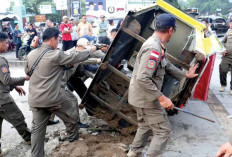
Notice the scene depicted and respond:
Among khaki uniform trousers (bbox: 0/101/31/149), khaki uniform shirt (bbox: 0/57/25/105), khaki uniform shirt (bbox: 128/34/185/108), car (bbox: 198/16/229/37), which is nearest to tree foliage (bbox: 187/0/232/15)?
car (bbox: 198/16/229/37)

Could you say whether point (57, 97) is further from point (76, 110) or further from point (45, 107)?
point (76, 110)

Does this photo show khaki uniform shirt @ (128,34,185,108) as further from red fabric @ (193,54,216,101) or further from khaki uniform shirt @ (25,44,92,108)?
red fabric @ (193,54,216,101)

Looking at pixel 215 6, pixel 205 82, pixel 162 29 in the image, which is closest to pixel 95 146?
pixel 162 29

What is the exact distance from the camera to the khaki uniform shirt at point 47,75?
304cm

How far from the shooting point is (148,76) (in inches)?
103

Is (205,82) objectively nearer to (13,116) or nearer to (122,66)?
(122,66)

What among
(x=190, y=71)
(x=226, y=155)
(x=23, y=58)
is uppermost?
(x=190, y=71)

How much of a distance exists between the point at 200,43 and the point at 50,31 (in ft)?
6.65

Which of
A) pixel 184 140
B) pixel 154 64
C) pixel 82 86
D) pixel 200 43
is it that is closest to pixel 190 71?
pixel 200 43

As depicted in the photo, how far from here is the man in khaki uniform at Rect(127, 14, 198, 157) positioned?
8.68 ft

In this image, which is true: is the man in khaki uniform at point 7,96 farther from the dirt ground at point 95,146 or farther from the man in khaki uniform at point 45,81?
the dirt ground at point 95,146

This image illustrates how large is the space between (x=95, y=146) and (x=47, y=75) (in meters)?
1.29

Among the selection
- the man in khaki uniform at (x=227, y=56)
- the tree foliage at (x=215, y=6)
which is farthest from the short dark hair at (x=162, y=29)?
the tree foliage at (x=215, y=6)

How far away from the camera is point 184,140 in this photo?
3.97 meters
